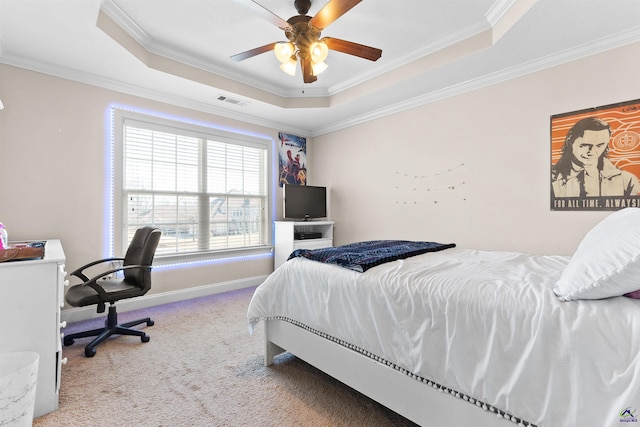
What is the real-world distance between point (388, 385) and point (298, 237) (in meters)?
2.98

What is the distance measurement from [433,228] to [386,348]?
7.82 feet

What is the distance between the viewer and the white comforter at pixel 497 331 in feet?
2.88

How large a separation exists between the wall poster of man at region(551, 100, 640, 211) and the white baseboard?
3.83 meters

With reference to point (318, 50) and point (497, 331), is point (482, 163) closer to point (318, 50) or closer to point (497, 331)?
point (318, 50)

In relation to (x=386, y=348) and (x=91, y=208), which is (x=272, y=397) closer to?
(x=386, y=348)

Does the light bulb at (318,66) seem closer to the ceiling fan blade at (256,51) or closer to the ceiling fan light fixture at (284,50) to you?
the ceiling fan light fixture at (284,50)

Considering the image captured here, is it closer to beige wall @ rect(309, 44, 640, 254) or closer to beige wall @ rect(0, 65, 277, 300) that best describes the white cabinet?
beige wall @ rect(309, 44, 640, 254)

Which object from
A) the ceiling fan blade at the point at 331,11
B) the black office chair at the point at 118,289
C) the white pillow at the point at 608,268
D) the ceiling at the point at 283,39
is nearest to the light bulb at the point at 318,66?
the ceiling fan blade at the point at 331,11

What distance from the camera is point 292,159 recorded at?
15.9ft

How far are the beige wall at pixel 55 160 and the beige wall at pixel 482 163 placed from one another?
323 cm

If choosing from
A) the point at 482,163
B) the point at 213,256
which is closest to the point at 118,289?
the point at 213,256

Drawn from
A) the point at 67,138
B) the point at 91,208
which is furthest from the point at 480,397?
the point at 67,138

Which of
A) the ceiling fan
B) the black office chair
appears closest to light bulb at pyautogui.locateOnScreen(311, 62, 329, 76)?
the ceiling fan

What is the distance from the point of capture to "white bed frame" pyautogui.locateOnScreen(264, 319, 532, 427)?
3.76 ft
